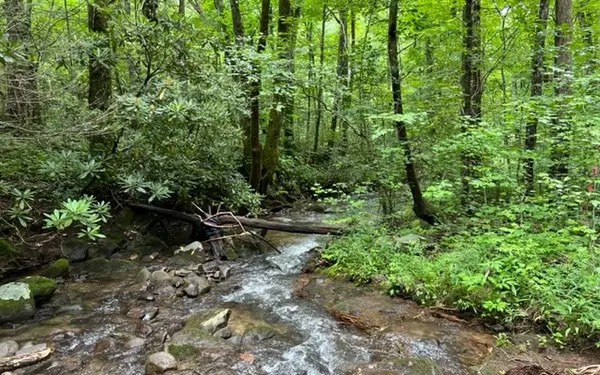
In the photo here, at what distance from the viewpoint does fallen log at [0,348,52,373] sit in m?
3.73

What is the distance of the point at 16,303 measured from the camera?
187 inches

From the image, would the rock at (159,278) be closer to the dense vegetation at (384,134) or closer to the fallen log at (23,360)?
the dense vegetation at (384,134)

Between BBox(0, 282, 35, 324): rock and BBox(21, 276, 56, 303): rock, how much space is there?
139 mm

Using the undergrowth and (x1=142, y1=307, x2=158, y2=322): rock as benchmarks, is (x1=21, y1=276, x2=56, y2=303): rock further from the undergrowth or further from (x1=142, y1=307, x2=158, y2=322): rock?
the undergrowth

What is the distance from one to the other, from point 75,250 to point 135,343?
3.30 metres

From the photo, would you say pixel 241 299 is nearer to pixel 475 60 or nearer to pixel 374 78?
pixel 374 78

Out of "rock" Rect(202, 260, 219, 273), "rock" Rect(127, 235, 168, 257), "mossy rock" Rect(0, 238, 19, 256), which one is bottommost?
"rock" Rect(202, 260, 219, 273)

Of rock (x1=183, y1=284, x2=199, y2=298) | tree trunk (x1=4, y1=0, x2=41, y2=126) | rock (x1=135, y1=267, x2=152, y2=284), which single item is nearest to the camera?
tree trunk (x1=4, y1=0, x2=41, y2=126)

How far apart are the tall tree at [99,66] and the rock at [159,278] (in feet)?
10.2

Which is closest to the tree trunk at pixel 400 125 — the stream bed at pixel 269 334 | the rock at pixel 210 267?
the stream bed at pixel 269 334

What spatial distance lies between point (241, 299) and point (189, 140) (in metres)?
3.58

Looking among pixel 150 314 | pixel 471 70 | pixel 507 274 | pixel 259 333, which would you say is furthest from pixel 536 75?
pixel 150 314

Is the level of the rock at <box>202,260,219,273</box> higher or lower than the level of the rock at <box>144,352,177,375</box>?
higher

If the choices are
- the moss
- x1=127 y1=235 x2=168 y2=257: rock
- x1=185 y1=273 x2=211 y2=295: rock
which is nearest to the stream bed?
the moss
